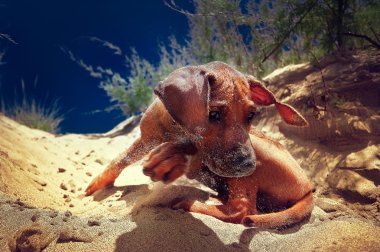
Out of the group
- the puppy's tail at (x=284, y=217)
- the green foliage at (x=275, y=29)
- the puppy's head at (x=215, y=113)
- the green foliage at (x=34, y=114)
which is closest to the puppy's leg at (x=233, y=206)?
the puppy's tail at (x=284, y=217)

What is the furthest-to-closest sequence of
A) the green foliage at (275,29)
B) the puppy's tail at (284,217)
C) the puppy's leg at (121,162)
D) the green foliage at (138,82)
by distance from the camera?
the green foliage at (138,82) < the green foliage at (275,29) < the puppy's leg at (121,162) < the puppy's tail at (284,217)

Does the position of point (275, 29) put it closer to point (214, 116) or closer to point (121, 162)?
point (121, 162)

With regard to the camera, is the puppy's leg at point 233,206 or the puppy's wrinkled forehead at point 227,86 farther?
the puppy's leg at point 233,206

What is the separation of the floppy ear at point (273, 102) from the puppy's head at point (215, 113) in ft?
1.33

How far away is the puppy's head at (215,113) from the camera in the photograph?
6.38ft

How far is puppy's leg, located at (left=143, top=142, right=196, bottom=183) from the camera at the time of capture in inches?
74.4

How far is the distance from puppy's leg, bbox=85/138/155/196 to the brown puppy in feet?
1.68

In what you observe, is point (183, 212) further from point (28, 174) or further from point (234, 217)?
point (28, 174)

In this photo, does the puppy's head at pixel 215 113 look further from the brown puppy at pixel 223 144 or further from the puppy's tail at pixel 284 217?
the puppy's tail at pixel 284 217

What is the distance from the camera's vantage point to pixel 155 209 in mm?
2471

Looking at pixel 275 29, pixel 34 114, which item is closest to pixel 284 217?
pixel 275 29

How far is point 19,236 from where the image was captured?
1.79m

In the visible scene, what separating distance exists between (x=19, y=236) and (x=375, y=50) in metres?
4.88

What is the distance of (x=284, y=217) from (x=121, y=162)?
1792mm
